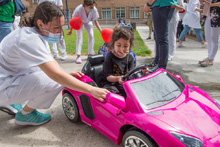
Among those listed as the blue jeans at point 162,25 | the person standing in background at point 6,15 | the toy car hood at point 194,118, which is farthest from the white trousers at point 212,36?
the person standing in background at point 6,15

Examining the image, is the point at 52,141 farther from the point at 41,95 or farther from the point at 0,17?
the point at 0,17

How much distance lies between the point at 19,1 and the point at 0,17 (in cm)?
45

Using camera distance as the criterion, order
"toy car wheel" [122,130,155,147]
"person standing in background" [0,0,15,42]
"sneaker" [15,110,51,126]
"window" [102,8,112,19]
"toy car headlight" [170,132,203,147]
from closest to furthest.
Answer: "toy car headlight" [170,132,203,147] → "toy car wheel" [122,130,155,147] → "sneaker" [15,110,51,126] → "person standing in background" [0,0,15,42] → "window" [102,8,112,19]

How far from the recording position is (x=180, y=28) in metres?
8.94

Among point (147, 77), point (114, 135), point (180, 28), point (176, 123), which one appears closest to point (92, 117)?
point (114, 135)

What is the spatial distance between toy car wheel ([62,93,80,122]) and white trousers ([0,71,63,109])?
20 centimetres

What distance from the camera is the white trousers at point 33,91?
75.9 inches

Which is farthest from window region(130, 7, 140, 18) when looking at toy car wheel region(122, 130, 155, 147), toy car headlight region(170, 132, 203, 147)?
toy car headlight region(170, 132, 203, 147)

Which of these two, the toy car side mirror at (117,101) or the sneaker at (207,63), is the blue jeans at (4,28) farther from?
the sneaker at (207,63)

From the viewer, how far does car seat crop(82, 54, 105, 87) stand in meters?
2.52

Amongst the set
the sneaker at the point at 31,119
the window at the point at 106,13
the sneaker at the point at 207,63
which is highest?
the window at the point at 106,13

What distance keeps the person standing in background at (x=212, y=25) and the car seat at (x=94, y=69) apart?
9.06 feet

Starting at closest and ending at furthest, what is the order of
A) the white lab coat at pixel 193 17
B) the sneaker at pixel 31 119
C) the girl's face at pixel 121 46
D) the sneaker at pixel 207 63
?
the sneaker at pixel 31 119 → the girl's face at pixel 121 46 → the sneaker at pixel 207 63 → the white lab coat at pixel 193 17

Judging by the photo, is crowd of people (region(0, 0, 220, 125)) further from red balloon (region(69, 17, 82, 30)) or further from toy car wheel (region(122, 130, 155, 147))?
red balloon (region(69, 17, 82, 30))
